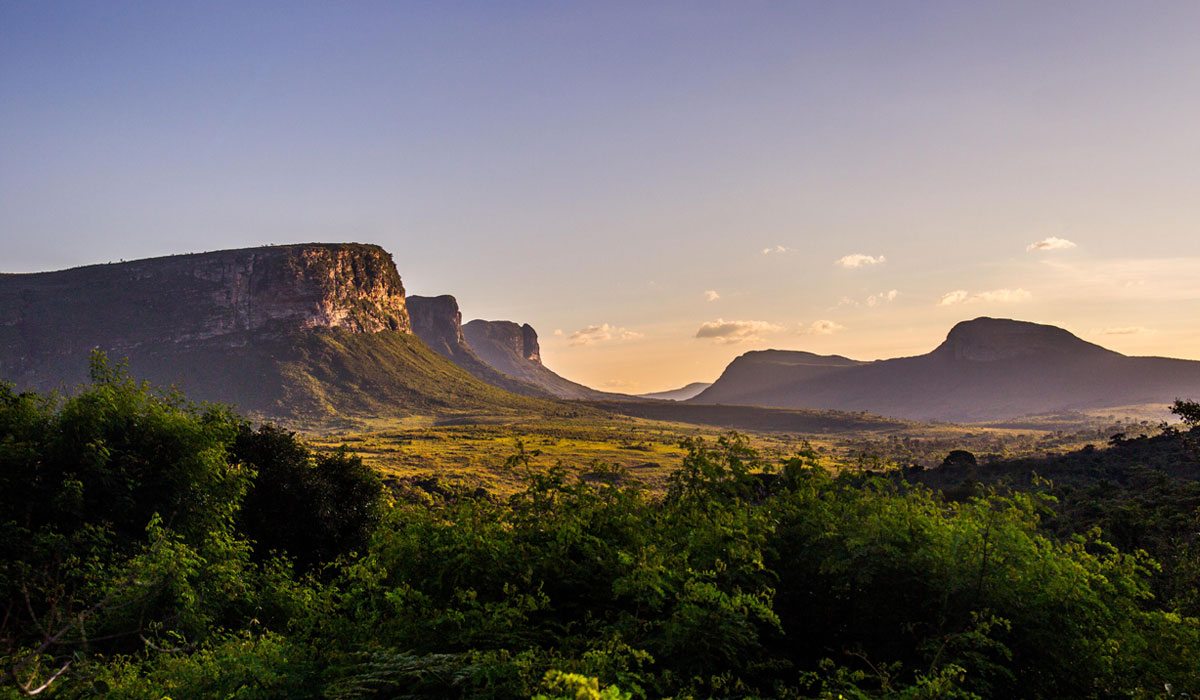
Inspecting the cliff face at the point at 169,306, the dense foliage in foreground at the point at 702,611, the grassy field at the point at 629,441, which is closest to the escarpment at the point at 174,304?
the cliff face at the point at 169,306

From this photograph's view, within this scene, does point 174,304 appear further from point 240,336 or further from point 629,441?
point 629,441

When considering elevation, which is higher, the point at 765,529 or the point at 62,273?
the point at 62,273

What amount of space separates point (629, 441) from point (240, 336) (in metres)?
90.5

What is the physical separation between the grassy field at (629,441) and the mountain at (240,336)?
58.2 ft

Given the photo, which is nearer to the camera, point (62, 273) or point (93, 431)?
point (93, 431)

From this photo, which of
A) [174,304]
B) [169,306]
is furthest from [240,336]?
[169,306]

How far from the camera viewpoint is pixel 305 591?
48.3 ft

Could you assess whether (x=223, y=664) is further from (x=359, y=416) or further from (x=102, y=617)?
(x=359, y=416)

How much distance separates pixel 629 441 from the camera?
99.2 m

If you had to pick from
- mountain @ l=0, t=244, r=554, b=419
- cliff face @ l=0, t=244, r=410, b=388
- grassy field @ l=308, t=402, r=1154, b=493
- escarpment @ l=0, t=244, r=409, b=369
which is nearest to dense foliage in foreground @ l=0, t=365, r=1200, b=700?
grassy field @ l=308, t=402, r=1154, b=493

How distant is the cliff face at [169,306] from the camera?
419 feet

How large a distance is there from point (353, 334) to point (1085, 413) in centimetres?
18497

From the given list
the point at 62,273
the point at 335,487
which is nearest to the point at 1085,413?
the point at 335,487

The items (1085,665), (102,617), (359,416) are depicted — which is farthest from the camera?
(359,416)
